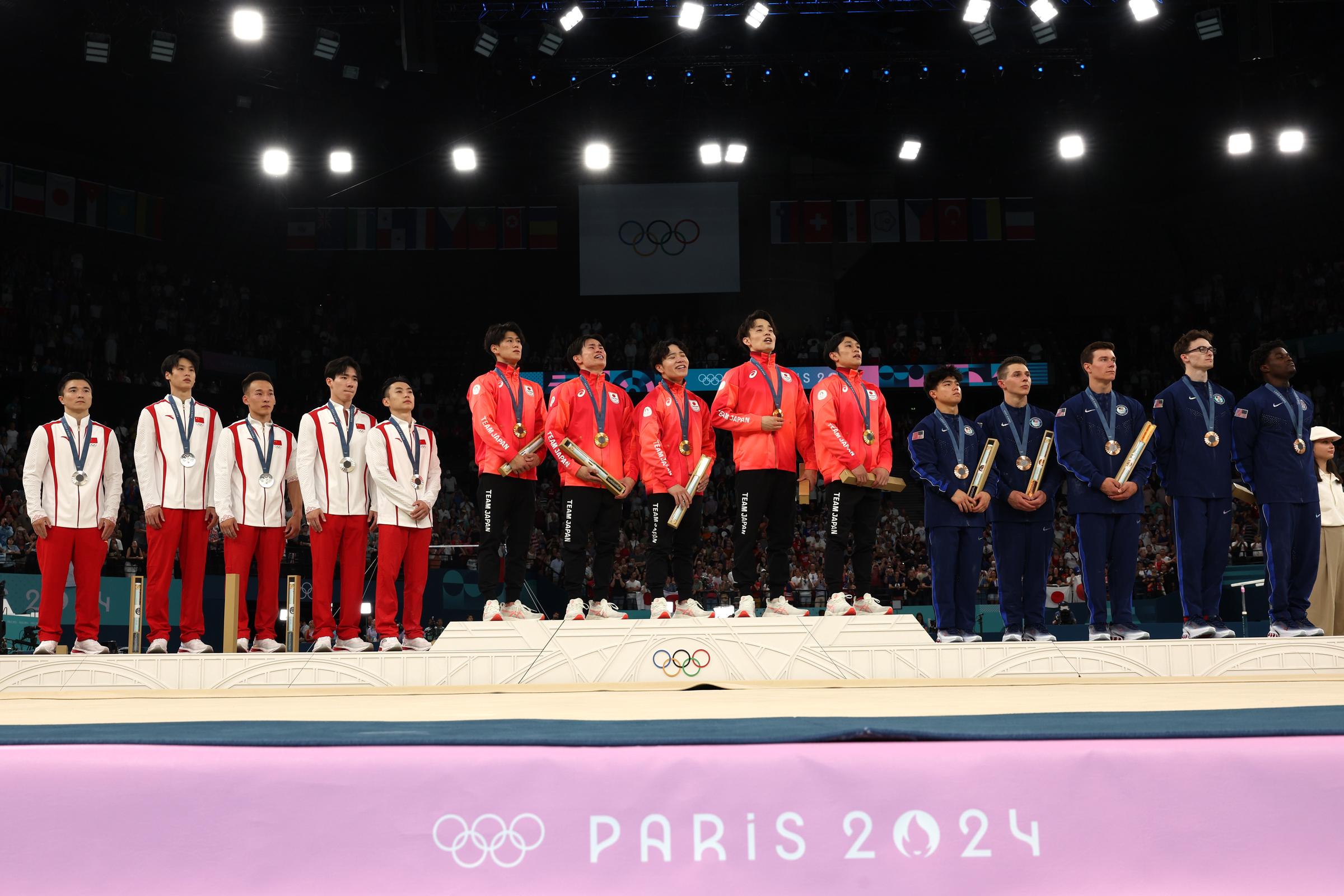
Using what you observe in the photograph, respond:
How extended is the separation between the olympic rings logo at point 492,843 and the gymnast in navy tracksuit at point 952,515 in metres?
5.67

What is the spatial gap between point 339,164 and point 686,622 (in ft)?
45.7

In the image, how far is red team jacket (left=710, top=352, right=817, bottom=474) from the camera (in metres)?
7.56

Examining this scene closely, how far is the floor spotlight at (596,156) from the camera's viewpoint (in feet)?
57.1

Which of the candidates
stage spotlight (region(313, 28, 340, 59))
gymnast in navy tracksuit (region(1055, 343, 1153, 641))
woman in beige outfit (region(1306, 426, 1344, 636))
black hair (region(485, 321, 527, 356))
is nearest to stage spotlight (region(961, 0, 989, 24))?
woman in beige outfit (region(1306, 426, 1344, 636))

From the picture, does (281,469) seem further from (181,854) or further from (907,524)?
(907,524)

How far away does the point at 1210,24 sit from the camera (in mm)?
13734

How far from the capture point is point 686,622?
22.1 ft

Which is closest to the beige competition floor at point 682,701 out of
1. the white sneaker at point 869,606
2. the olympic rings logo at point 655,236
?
the white sneaker at point 869,606

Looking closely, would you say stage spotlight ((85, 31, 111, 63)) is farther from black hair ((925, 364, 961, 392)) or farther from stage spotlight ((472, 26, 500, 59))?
black hair ((925, 364, 961, 392))

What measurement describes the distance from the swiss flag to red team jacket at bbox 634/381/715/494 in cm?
1715

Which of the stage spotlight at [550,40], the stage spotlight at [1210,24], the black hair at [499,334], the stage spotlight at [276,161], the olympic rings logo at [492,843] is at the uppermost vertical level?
the stage spotlight at [550,40]

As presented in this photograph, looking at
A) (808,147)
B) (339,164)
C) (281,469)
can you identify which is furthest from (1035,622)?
(808,147)

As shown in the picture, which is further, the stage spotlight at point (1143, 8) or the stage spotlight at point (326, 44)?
the stage spotlight at point (326, 44)

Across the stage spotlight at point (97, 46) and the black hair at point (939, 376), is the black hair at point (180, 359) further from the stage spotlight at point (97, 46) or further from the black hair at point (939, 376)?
the stage spotlight at point (97, 46)
